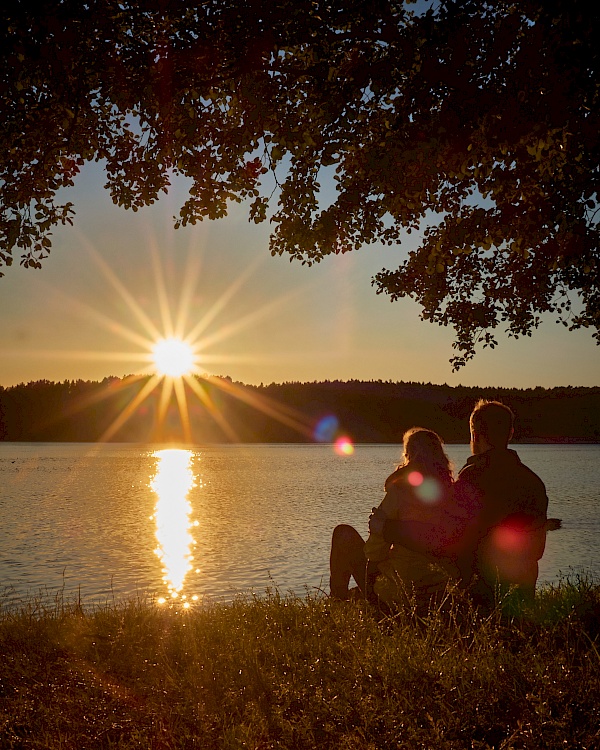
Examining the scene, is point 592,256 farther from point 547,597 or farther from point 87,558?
point 87,558

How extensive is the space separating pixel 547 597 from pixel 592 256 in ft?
14.3

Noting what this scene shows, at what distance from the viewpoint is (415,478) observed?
6.98 m

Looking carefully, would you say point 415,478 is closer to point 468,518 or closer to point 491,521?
point 468,518

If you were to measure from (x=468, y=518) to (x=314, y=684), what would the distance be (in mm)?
2111

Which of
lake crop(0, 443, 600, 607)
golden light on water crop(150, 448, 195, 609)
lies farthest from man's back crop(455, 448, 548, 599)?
golden light on water crop(150, 448, 195, 609)

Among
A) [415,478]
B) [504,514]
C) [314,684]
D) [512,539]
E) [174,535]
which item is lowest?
[174,535]

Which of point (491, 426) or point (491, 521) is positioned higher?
point (491, 426)

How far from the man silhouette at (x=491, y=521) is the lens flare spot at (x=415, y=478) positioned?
1.10 ft

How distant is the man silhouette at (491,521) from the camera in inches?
268

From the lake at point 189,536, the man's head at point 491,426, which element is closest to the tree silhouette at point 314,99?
the man's head at point 491,426

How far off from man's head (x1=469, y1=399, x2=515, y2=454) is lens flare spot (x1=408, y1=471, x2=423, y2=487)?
0.56 metres

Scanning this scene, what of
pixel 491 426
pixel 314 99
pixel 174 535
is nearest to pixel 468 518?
pixel 491 426

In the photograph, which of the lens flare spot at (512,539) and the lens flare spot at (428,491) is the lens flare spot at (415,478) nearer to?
the lens flare spot at (428,491)

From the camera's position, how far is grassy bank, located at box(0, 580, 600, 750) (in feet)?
16.1
